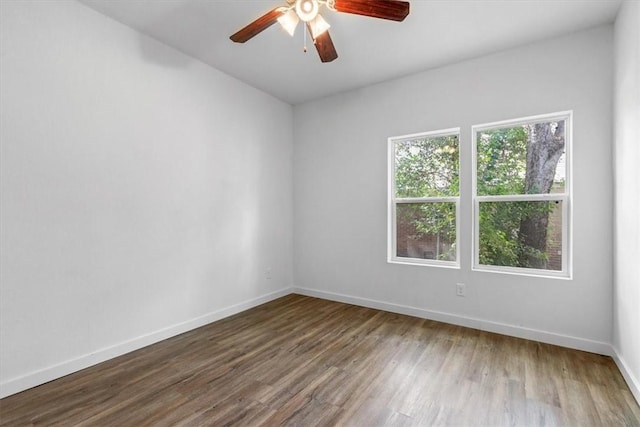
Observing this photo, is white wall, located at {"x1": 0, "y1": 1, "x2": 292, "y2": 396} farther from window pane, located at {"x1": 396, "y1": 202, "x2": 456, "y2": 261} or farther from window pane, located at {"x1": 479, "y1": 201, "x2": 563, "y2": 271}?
window pane, located at {"x1": 479, "y1": 201, "x2": 563, "y2": 271}

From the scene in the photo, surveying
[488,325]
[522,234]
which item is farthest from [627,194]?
[488,325]

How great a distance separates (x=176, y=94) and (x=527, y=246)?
377cm

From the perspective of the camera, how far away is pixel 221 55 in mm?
3107

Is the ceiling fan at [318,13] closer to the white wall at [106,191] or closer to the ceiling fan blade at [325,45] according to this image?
the ceiling fan blade at [325,45]

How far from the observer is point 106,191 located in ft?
8.14

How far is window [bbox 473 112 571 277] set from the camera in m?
2.82

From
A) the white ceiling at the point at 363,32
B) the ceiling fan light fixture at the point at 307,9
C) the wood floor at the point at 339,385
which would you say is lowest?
the wood floor at the point at 339,385

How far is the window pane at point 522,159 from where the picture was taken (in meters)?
2.84

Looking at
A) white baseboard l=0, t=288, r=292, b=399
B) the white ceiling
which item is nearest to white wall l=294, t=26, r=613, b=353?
the white ceiling

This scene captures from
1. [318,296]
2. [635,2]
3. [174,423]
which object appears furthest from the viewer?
[318,296]

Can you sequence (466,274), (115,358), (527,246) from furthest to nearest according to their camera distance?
(466,274) < (527,246) < (115,358)

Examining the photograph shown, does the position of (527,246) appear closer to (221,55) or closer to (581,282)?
(581,282)

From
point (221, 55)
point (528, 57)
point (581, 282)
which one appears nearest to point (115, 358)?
point (221, 55)

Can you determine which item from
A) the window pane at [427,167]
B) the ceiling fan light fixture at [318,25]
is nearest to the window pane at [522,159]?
the window pane at [427,167]
